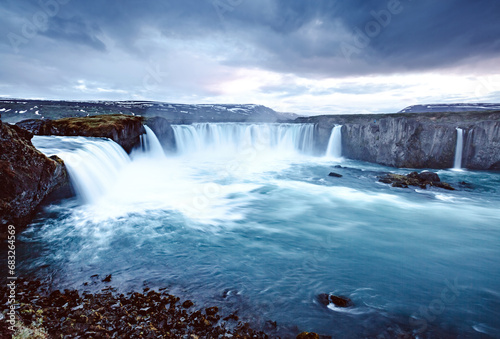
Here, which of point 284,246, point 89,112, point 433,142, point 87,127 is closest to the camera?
point 284,246

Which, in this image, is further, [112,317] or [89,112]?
[89,112]

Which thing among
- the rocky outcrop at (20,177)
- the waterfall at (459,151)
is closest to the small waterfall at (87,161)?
the rocky outcrop at (20,177)

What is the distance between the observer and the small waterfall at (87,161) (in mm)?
11227

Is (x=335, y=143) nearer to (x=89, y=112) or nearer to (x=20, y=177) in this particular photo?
(x=20, y=177)

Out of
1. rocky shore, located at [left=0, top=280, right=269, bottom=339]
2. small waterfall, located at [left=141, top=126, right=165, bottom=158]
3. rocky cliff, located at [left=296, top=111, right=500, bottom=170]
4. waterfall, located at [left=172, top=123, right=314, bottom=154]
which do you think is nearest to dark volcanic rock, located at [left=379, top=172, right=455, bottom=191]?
rocky cliff, located at [left=296, top=111, right=500, bottom=170]

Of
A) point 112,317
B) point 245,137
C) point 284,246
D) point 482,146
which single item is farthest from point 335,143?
A: point 112,317

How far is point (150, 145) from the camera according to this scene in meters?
24.9

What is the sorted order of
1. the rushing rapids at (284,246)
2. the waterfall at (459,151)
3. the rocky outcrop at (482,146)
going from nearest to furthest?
Answer: the rushing rapids at (284,246) → the rocky outcrop at (482,146) → the waterfall at (459,151)

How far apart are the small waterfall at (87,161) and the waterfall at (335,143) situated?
83.3ft

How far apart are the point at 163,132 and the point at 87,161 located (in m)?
17.3

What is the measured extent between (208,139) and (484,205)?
3003 centimetres

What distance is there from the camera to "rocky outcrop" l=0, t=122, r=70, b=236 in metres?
7.38

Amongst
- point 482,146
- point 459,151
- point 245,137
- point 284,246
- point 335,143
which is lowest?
point 284,246

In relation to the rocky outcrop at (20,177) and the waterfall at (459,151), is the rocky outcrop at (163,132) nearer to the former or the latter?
the rocky outcrop at (20,177)
